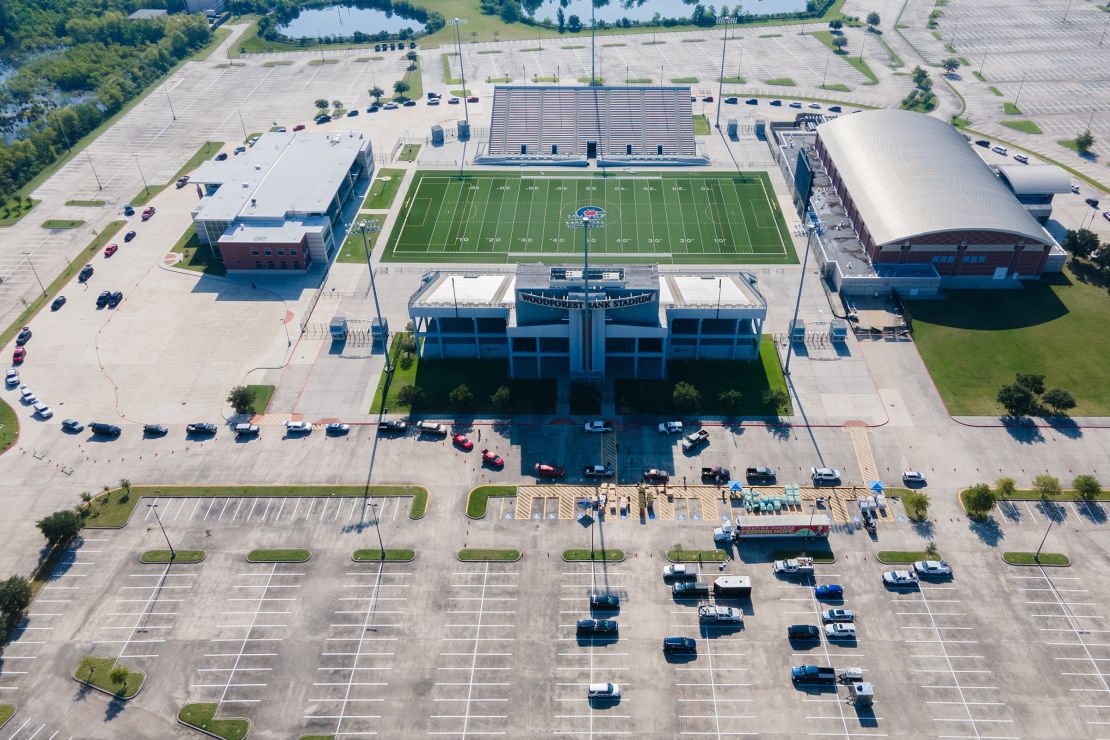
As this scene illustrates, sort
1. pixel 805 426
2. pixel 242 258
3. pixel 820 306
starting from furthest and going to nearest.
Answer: pixel 242 258 → pixel 820 306 → pixel 805 426

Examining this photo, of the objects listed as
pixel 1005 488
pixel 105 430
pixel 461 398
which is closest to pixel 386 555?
pixel 461 398

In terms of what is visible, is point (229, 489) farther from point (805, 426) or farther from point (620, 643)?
point (805, 426)

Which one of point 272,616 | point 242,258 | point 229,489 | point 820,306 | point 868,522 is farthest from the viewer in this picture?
point 242,258

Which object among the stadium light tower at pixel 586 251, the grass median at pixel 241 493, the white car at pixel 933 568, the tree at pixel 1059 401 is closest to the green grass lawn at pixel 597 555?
the grass median at pixel 241 493

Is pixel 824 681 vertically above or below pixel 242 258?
below

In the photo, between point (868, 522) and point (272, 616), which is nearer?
point (272, 616)

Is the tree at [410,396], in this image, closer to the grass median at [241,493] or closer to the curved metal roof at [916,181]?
the grass median at [241,493]

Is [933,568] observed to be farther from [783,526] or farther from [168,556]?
[168,556]

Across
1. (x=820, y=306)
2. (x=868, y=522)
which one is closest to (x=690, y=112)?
(x=820, y=306)

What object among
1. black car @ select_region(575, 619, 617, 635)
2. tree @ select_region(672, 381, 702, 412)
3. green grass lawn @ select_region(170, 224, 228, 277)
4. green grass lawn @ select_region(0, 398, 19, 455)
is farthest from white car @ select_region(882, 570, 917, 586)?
green grass lawn @ select_region(170, 224, 228, 277)
